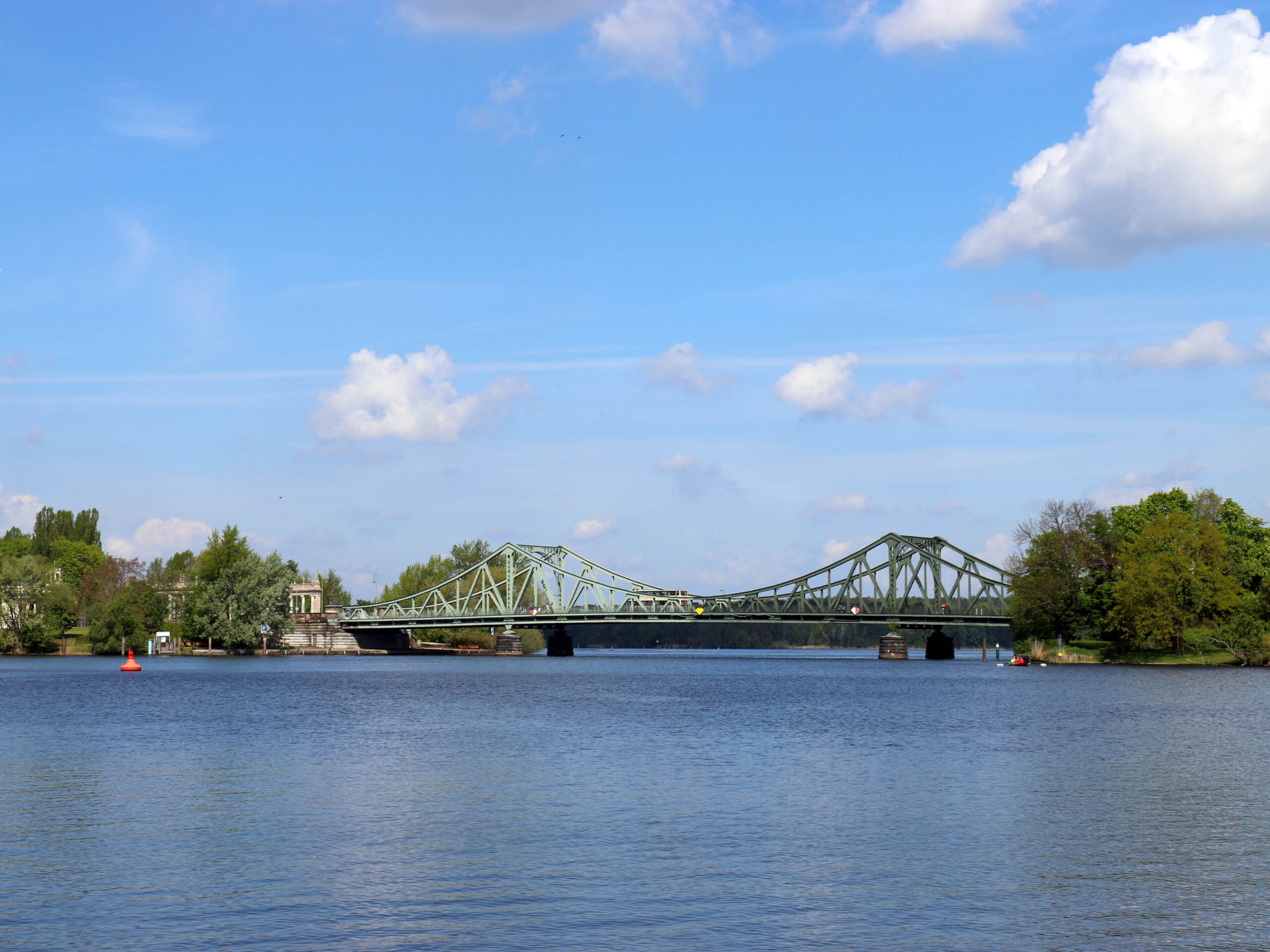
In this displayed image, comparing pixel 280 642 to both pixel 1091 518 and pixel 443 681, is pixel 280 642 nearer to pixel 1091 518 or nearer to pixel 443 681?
pixel 443 681

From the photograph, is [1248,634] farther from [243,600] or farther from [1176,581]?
[243,600]

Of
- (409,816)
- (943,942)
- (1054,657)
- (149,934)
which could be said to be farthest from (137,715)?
(1054,657)

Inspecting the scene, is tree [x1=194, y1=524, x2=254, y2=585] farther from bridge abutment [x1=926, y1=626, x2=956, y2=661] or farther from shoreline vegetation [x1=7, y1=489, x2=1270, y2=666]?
bridge abutment [x1=926, y1=626, x2=956, y2=661]

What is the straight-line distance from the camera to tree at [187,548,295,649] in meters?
144

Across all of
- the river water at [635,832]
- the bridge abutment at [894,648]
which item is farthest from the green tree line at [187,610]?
the river water at [635,832]

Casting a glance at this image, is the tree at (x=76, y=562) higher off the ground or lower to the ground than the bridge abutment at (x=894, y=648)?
higher

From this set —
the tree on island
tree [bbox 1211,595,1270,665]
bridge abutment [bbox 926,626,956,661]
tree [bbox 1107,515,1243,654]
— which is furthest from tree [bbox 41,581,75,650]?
tree [bbox 1211,595,1270,665]

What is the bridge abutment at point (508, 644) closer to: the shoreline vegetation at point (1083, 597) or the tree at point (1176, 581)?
the shoreline vegetation at point (1083, 597)

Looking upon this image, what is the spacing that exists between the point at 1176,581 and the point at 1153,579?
2155mm

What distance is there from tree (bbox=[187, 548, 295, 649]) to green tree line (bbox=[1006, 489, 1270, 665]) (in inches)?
3320

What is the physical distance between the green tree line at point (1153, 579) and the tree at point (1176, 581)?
9 cm

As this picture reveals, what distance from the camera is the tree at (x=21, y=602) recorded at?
144 metres

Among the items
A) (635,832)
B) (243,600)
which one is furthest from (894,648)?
(635,832)

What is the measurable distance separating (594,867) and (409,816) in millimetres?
6672
